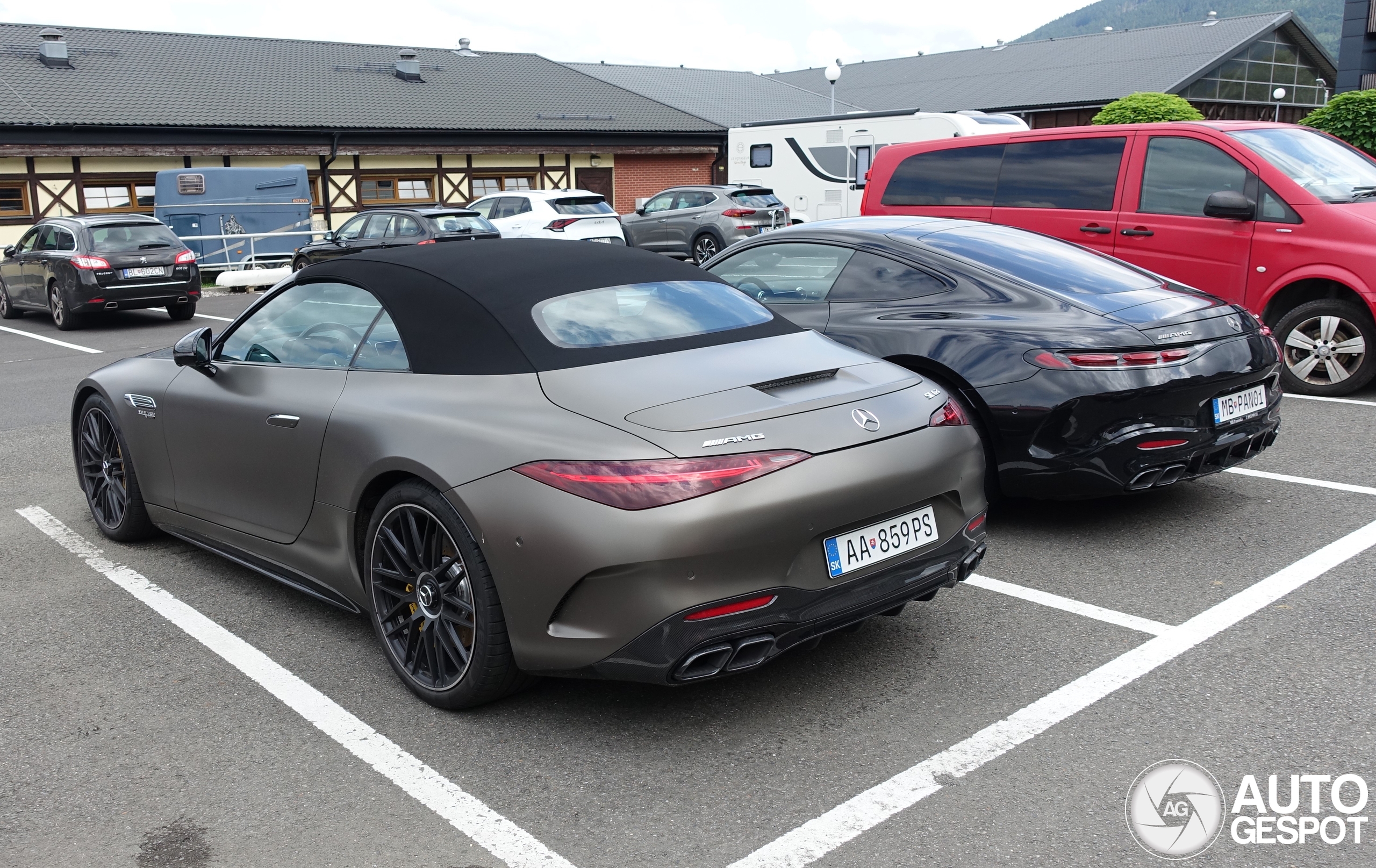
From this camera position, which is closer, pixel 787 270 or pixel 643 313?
pixel 643 313

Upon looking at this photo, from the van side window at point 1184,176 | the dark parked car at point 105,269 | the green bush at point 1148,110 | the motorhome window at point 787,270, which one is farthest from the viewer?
the green bush at point 1148,110

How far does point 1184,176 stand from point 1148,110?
1842 cm

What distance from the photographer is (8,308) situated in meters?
17.2

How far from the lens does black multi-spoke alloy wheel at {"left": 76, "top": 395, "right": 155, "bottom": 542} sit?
5.18 meters

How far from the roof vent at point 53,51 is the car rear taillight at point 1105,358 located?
31.6m

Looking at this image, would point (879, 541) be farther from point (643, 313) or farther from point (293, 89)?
point (293, 89)

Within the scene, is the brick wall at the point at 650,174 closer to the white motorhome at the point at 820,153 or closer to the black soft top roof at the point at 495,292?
the white motorhome at the point at 820,153

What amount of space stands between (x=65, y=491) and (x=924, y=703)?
17.0ft

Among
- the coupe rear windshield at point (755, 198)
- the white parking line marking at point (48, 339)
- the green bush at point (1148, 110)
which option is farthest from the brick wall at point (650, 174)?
the white parking line marking at point (48, 339)

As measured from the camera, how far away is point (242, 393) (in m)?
4.39

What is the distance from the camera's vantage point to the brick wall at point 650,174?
37.0 meters

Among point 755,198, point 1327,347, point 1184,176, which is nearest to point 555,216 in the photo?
point 755,198

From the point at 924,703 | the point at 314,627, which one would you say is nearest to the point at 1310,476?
the point at 924,703

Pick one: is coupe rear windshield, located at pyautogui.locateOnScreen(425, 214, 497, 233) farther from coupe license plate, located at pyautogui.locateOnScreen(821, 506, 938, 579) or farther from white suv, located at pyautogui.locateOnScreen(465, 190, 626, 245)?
coupe license plate, located at pyautogui.locateOnScreen(821, 506, 938, 579)
